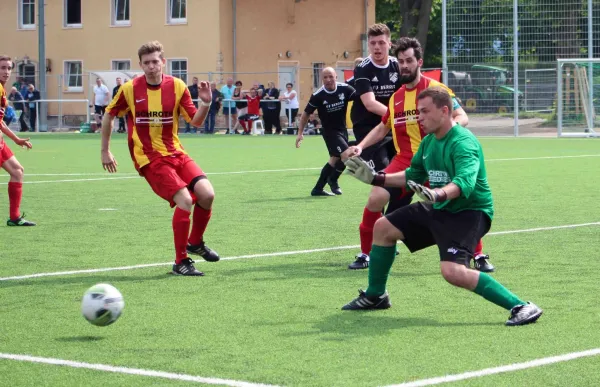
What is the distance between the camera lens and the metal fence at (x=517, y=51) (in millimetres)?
35969

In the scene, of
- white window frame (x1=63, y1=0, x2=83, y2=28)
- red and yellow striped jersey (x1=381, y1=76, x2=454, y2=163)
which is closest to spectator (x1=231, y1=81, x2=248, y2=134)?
white window frame (x1=63, y1=0, x2=83, y2=28)

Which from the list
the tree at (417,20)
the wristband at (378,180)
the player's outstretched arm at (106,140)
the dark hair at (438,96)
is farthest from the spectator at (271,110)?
the dark hair at (438,96)

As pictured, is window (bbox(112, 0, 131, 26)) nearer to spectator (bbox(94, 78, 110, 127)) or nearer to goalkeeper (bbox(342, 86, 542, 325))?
spectator (bbox(94, 78, 110, 127))

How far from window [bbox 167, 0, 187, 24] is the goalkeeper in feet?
140

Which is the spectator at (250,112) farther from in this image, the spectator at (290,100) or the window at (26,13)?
the window at (26,13)

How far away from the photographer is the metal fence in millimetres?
35969

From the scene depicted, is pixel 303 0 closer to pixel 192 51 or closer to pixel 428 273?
pixel 192 51

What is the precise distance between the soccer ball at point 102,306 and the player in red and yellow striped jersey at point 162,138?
2.51 metres

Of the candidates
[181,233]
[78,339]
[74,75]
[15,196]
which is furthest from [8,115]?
[78,339]

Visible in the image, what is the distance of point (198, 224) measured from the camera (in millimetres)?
9633

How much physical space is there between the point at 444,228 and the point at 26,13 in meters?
49.1

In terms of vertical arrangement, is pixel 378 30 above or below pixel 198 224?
above

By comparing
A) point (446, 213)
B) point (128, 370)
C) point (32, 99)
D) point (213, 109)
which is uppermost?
point (32, 99)

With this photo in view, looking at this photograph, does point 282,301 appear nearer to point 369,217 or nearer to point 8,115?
point 369,217
